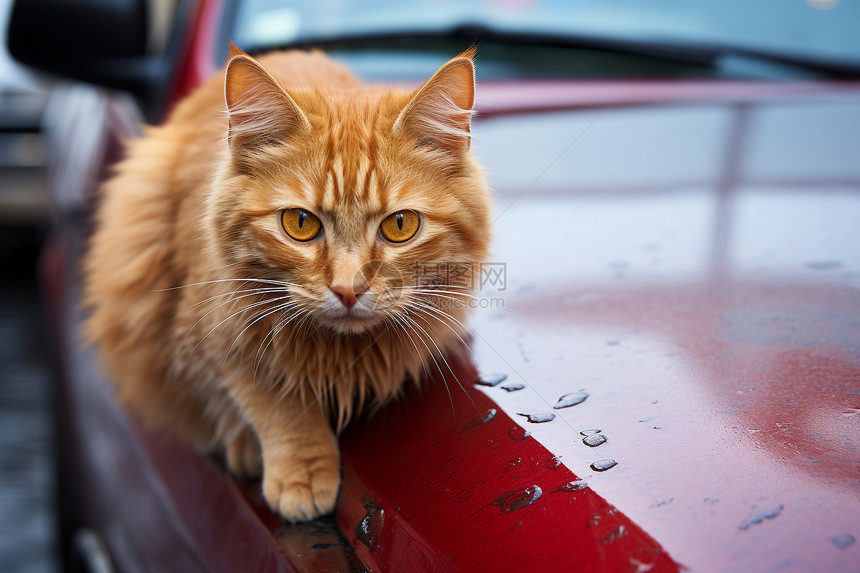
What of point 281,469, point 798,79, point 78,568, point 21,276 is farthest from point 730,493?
point 21,276

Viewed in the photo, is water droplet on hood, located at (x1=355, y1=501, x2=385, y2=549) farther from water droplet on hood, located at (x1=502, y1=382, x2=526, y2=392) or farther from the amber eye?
the amber eye

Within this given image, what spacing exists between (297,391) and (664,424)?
0.71 m

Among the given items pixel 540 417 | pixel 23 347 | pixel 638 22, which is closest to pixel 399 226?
pixel 540 417

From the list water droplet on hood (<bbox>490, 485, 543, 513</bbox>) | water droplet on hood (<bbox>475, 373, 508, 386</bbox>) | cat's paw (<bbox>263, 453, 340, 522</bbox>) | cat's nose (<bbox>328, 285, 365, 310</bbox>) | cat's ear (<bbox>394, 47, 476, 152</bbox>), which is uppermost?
cat's ear (<bbox>394, 47, 476, 152</bbox>)

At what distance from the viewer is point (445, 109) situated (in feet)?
4.66

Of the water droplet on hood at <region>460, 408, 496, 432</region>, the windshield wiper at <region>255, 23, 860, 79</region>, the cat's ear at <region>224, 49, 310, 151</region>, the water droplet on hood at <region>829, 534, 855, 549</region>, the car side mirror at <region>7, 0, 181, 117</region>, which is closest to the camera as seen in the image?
the water droplet on hood at <region>829, 534, 855, 549</region>

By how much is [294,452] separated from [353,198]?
0.46m

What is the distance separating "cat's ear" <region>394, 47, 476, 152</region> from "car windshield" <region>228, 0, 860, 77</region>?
1050 mm

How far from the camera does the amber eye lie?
4.47ft

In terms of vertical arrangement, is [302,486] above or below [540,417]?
below

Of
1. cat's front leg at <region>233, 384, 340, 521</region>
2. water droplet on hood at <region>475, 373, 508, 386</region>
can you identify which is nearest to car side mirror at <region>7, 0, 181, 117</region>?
cat's front leg at <region>233, 384, 340, 521</region>

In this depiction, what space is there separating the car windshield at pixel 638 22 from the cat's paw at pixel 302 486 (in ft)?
4.71

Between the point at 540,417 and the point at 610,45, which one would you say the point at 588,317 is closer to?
the point at 540,417

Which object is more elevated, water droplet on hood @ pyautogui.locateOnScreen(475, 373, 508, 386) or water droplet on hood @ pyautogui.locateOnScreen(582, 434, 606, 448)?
water droplet on hood @ pyautogui.locateOnScreen(582, 434, 606, 448)
